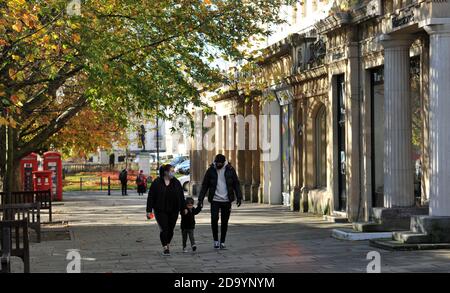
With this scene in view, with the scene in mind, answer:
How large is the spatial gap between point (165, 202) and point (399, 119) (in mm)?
5549

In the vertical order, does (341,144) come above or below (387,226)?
above

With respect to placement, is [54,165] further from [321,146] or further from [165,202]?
[165,202]

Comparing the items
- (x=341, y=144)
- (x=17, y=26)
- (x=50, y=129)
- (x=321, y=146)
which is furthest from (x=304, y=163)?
(x=17, y=26)

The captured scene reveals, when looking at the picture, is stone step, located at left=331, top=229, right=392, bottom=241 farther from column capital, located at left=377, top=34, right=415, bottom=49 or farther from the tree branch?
the tree branch

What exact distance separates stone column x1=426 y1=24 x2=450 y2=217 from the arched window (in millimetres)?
10644

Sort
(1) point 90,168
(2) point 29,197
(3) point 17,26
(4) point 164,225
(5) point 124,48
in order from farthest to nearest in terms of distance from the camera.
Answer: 1. (1) point 90,168
2. (2) point 29,197
3. (5) point 124,48
4. (4) point 164,225
5. (3) point 17,26

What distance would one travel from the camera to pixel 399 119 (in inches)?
735

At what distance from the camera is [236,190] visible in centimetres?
1683

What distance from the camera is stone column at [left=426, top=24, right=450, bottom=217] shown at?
16.0 meters

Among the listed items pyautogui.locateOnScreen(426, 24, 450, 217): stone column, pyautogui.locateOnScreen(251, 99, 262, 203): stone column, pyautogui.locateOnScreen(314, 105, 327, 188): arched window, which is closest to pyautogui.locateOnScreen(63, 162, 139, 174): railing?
pyautogui.locateOnScreen(251, 99, 262, 203): stone column

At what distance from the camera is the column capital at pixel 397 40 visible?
18.4 meters

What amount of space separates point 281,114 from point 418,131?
44.9ft

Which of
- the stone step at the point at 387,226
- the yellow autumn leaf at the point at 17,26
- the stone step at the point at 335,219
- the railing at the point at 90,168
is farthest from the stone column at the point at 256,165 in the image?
the railing at the point at 90,168

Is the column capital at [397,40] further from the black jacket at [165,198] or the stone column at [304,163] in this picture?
the stone column at [304,163]
